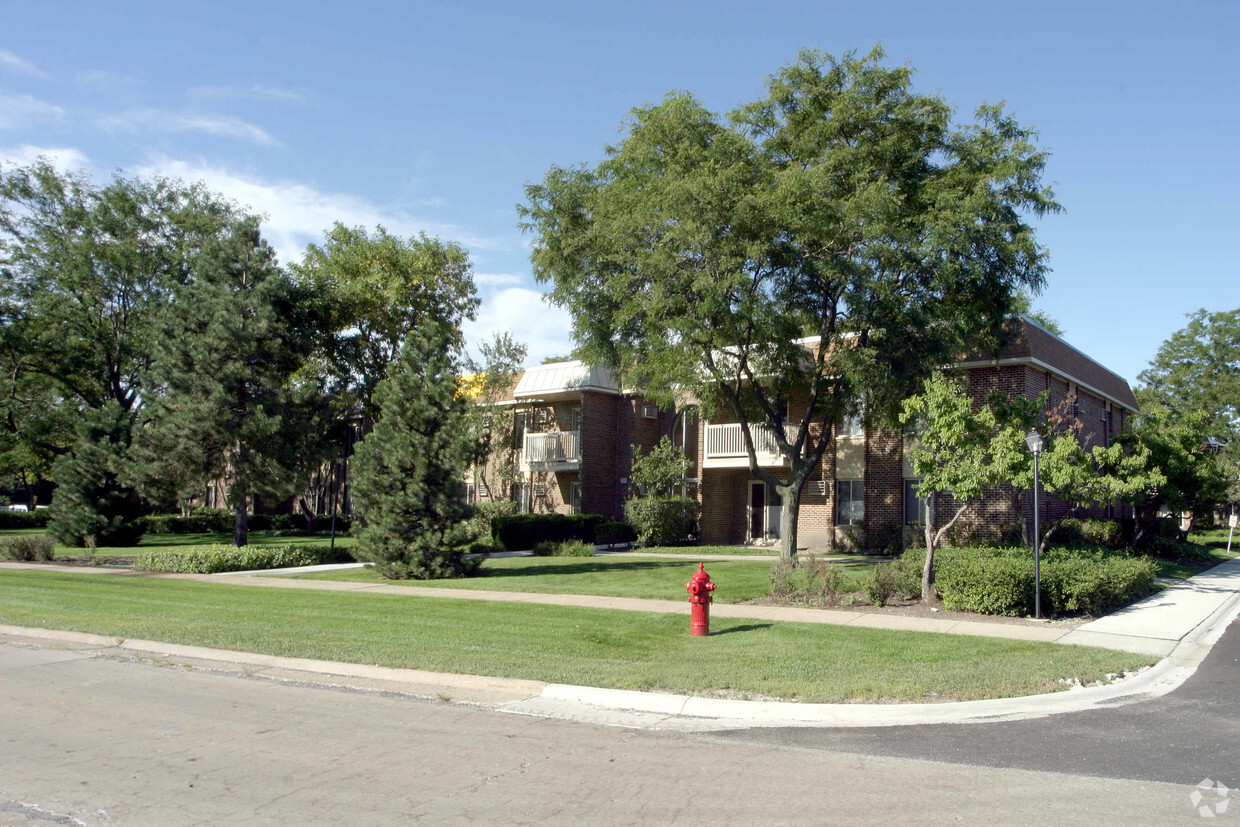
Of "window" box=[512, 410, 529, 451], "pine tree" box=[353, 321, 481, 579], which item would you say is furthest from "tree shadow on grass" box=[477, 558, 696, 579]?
"window" box=[512, 410, 529, 451]

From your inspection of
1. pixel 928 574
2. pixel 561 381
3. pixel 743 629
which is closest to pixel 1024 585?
pixel 928 574

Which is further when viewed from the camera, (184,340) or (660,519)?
(660,519)

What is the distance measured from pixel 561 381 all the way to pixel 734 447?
7.37 meters

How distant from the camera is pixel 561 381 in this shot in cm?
3247

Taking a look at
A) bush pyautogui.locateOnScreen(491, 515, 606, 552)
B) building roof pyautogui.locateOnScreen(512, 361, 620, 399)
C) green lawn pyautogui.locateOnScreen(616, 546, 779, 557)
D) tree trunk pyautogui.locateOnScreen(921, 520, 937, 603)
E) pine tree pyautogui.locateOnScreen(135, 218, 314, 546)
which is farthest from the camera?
building roof pyautogui.locateOnScreen(512, 361, 620, 399)

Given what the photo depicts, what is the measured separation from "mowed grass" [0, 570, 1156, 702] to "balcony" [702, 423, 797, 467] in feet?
47.0

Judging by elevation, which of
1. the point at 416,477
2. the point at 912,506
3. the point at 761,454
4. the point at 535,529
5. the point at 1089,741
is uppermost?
the point at 761,454

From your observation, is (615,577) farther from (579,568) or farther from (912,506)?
(912,506)

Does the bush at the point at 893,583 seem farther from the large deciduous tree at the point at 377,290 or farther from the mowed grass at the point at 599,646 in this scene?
the large deciduous tree at the point at 377,290

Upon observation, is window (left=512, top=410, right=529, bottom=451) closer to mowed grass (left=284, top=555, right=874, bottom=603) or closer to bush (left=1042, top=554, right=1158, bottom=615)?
mowed grass (left=284, top=555, right=874, bottom=603)

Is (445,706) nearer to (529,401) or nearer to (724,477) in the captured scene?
(724,477)

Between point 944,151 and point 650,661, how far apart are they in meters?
14.6

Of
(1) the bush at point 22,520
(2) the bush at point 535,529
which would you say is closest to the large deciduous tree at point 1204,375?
(2) the bush at point 535,529

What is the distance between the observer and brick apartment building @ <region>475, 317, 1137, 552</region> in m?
23.7
